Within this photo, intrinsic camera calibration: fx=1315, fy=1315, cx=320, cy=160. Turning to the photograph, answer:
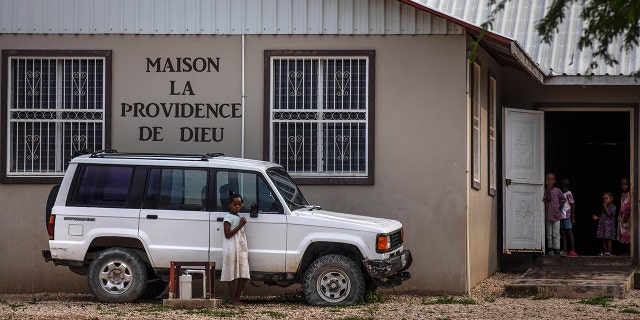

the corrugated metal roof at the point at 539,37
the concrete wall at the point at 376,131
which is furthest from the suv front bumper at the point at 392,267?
the corrugated metal roof at the point at 539,37

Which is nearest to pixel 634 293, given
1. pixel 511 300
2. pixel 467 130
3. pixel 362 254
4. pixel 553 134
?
pixel 511 300

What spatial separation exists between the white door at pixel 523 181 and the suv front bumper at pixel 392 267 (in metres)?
4.86

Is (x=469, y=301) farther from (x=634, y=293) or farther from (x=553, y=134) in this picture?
(x=553, y=134)

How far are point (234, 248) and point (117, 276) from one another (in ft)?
4.99

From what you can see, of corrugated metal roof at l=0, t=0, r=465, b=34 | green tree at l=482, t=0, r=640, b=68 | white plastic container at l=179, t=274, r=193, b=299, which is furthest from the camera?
corrugated metal roof at l=0, t=0, r=465, b=34

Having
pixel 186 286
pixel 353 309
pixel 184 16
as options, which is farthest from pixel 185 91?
pixel 353 309

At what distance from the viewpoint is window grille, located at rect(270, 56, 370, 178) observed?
58.4 ft

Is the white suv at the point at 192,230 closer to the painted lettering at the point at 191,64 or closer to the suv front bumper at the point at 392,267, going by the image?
the suv front bumper at the point at 392,267

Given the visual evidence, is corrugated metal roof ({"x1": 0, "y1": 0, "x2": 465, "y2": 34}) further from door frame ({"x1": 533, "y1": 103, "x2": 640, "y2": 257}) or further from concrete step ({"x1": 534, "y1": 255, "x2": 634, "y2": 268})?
concrete step ({"x1": 534, "y1": 255, "x2": 634, "y2": 268})

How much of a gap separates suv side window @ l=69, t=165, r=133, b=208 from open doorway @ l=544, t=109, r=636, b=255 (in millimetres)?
10650

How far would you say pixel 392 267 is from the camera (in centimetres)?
1574

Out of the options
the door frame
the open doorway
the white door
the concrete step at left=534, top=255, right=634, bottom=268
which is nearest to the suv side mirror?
the white door

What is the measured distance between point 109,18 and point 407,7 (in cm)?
405

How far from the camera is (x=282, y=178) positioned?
16500mm
